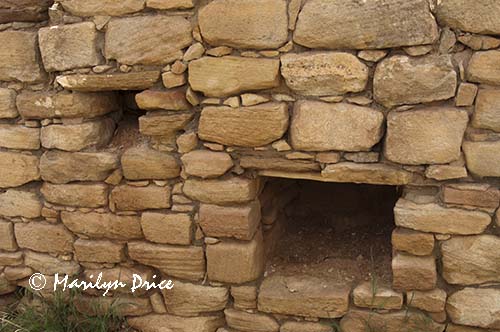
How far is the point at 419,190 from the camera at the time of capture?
2.67m

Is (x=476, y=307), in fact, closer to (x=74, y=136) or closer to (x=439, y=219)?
(x=439, y=219)

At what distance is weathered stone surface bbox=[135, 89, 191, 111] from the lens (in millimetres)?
2840

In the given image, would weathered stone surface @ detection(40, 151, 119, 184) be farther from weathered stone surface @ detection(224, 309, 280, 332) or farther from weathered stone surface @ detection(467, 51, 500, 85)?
weathered stone surface @ detection(467, 51, 500, 85)

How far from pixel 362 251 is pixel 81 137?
1.72 metres

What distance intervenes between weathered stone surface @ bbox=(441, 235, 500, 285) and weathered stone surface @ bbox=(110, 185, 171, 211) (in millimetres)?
1434

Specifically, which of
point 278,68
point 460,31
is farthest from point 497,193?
point 278,68

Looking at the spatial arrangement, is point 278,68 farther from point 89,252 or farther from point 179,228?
point 89,252

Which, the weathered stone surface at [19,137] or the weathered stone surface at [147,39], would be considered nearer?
the weathered stone surface at [147,39]

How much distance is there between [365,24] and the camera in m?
2.47

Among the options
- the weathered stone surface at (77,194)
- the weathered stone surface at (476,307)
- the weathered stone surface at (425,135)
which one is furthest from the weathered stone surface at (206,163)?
the weathered stone surface at (476,307)

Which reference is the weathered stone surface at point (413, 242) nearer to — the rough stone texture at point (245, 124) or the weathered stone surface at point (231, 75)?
the rough stone texture at point (245, 124)

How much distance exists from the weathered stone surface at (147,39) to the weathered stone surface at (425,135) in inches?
42.7

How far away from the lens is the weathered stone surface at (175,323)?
3.12 metres

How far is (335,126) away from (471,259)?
899 mm
